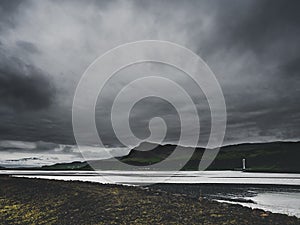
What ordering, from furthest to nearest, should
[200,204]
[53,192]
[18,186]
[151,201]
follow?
[18,186] < [53,192] < [151,201] < [200,204]

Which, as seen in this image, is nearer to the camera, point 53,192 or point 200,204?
point 200,204

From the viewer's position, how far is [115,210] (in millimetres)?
22250

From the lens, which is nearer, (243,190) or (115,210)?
(115,210)

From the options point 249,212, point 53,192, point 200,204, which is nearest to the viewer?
point 249,212

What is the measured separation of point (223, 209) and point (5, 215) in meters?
18.3

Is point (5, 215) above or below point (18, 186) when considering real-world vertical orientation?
below

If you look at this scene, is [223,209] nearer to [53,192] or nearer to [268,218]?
[268,218]

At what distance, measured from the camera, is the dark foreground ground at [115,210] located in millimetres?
19203

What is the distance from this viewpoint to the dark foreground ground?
1920cm

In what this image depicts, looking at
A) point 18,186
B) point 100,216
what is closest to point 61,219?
point 100,216

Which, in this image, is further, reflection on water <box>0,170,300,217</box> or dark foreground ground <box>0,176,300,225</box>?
reflection on water <box>0,170,300,217</box>

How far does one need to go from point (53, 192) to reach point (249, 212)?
776 inches

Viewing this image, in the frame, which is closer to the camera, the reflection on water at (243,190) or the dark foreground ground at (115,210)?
the dark foreground ground at (115,210)

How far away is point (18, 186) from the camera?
1398 inches
